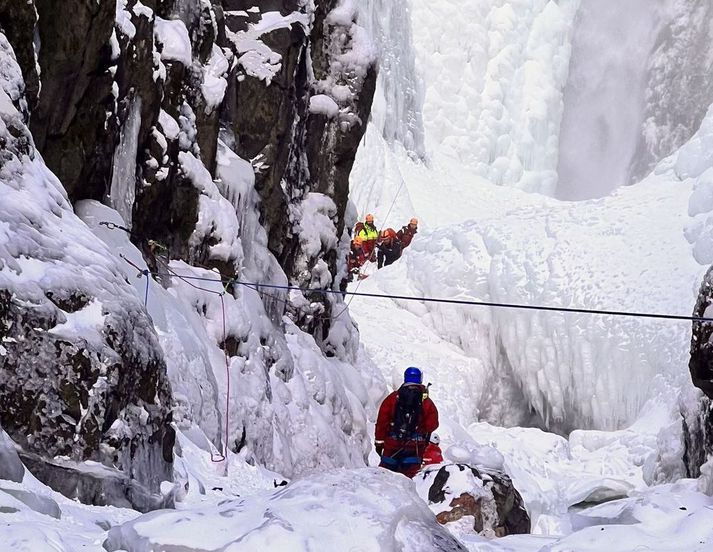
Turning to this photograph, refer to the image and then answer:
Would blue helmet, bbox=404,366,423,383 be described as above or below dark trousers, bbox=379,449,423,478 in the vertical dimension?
above

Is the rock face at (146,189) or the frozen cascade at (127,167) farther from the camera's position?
the frozen cascade at (127,167)

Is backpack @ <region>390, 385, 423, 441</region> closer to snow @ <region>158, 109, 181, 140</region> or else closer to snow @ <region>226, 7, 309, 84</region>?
snow @ <region>158, 109, 181, 140</region>

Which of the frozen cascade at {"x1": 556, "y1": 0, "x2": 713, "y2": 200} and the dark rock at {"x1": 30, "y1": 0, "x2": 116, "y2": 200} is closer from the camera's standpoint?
the dark rock at {"x1": 30, "y1": 0, "x2": 116, "y2": 200}

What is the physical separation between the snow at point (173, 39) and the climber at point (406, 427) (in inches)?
124

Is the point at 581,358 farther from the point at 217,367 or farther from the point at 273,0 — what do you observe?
the point at 217,367

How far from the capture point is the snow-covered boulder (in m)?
2.97

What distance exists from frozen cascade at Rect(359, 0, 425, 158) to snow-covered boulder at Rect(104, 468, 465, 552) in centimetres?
1994

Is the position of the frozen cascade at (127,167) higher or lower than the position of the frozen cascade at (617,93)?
lower

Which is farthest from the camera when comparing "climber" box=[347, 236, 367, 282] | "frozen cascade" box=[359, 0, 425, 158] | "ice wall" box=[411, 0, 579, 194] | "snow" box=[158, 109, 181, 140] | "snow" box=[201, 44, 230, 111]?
"ice wall" box=[411, 0, 579, 194]

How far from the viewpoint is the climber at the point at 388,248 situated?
19.5m

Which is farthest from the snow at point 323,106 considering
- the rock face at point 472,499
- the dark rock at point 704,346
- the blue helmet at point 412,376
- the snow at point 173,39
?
the dark rock at point 704,346

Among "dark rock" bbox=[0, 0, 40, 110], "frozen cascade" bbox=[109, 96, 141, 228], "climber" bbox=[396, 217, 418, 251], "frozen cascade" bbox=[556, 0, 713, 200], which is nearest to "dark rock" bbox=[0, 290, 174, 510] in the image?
"dark rock" bbox=[0, 0, 40, 110]

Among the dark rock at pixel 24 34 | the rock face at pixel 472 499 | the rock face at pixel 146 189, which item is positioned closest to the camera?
the rock face at pixel 146 189

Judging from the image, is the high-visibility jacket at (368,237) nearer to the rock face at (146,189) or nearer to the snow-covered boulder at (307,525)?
the rock face at (146,189)
